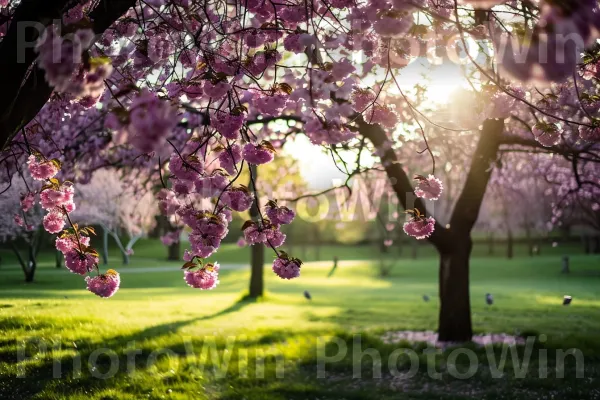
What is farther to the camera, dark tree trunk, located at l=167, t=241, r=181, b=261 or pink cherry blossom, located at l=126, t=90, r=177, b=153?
dark tree trunk, located at l=167, t=241, r=181, b=261

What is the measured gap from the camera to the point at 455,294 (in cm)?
1100

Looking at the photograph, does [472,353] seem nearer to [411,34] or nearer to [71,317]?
[411,34]

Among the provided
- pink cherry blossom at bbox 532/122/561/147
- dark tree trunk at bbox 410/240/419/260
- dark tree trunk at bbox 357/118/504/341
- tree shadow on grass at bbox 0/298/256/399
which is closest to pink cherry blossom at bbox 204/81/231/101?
pink cherry blossom at bbox 532/122/561/147

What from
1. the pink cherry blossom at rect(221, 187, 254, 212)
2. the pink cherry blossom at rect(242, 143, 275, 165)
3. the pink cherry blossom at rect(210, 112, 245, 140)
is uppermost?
the pink cherry blossom at rect(210, 112, 245, 140)

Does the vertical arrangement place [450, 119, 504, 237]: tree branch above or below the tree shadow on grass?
above

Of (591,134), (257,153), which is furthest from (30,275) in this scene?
(591,134)

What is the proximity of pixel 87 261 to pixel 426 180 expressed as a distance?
286cm

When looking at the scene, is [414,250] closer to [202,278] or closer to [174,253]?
[174,253]

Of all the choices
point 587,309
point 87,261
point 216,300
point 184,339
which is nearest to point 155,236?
point 216,300

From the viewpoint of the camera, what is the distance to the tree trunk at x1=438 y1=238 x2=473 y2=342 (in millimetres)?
10938

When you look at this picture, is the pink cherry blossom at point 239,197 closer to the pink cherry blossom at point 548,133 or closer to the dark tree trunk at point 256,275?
the pink cherry blossom at point 548,133

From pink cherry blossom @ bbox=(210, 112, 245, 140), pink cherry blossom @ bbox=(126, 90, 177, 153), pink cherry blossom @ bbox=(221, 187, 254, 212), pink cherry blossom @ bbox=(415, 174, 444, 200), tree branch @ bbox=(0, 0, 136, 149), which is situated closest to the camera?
pink cherry blossom @ bbox=(126, 90, 177, 153)

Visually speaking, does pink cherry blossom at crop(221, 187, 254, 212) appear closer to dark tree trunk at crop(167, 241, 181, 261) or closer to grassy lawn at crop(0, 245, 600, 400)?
grassy lawn at crop(0, 245, 600, 400)

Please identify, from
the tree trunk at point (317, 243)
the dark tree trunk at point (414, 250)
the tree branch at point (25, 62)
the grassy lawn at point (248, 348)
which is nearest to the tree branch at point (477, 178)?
the grassy lawn at point (248, 348)
